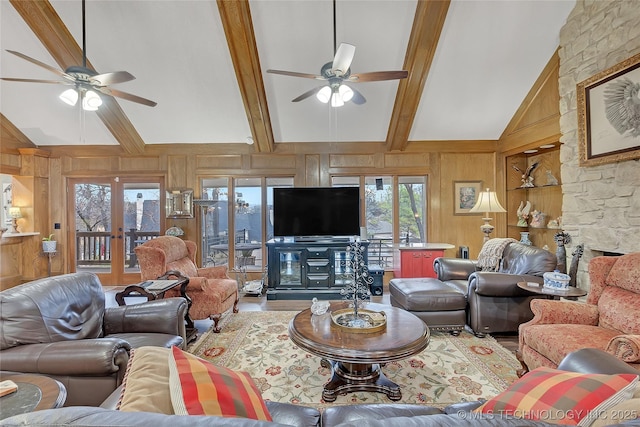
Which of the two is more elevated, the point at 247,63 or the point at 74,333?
the point at 247,63

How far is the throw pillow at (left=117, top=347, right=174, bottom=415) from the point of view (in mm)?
793

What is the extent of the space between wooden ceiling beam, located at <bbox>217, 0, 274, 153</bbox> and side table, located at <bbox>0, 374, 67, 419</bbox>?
11.7 ft

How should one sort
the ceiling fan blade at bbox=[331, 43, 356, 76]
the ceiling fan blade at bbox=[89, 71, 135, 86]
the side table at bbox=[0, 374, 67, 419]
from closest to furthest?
the side table at bbox=[0, 374, 67, 419], the ceiling fan blade at bbox=[331, 43, 356, 76], the ceiling fan blade at bbox=[89, 71, 135, 86]

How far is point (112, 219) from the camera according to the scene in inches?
221

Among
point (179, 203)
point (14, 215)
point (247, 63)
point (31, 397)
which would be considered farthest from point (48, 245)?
point (31, 397)

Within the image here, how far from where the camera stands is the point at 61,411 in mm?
605

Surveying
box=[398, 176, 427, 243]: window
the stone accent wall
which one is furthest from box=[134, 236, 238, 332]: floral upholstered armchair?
the stone accent wall

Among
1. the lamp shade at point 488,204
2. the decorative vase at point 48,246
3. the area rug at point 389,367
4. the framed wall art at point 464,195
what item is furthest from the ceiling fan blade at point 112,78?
the framed wall art at point 464,195

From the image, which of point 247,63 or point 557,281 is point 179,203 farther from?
point 557,281

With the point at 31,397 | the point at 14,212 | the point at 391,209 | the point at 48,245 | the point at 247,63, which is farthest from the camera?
the point at 391,209

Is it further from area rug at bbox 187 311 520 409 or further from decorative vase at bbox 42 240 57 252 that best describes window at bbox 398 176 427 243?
decorative vase at bbox 42 240 57 252

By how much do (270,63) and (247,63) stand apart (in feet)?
1.26

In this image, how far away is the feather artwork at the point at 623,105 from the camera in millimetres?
2611

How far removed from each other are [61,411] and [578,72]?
4.75 metres
